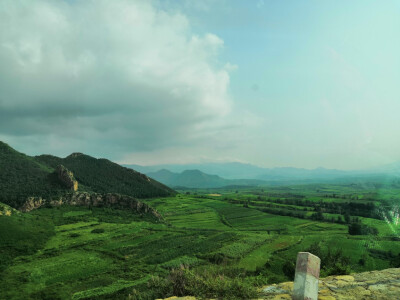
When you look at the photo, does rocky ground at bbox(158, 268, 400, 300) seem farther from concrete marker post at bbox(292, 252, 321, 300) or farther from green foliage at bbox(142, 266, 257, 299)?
concrete marker post at bbox(292, 252, 321, 300)

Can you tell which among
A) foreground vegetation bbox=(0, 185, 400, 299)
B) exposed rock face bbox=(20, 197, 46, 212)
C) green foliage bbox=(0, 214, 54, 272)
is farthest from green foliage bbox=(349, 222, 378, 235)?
exposed rock face bbox=(20, 197, 46, 212)

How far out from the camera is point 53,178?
112 metres

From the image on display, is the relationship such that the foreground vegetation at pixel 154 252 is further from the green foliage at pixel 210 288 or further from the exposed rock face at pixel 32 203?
the exposed rock face at pixel 32 203

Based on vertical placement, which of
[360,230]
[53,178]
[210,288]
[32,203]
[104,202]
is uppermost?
[53,178]

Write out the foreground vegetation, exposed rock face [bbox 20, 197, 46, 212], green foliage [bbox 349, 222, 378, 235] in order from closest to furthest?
the foreground vegetation → exposed rock face [bbox 20, 197, 46, 212] → green foliage [bbox 349, 222, 378, 235]

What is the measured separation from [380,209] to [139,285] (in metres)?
121

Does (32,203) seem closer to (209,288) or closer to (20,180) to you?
(20,180)

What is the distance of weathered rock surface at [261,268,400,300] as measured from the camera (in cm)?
803

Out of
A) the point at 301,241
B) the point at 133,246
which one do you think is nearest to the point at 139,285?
the point at 133,246

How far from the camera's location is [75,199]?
9869 centimetres

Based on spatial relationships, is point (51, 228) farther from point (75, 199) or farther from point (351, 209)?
point (351, 209)

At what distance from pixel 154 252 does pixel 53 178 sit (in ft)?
267

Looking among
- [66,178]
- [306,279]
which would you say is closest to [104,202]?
[66,178]

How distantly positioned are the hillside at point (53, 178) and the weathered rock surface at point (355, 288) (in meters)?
100
